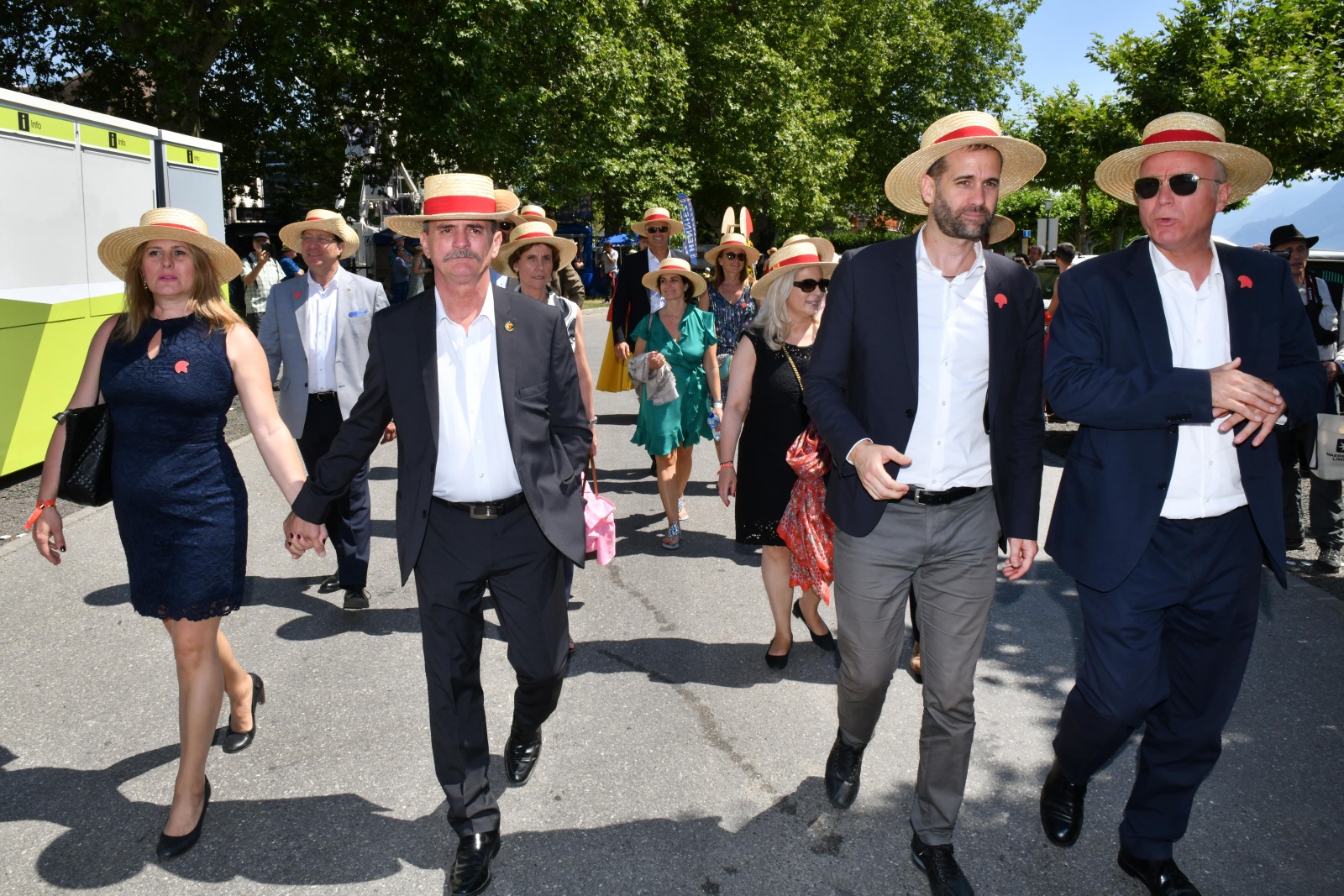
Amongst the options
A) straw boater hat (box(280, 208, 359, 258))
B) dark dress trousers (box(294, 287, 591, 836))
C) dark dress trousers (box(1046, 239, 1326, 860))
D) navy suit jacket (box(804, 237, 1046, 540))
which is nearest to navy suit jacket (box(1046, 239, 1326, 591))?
dark dress trousers (box(1046, 239, 1326, 860))

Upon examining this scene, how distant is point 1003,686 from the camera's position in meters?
4.86

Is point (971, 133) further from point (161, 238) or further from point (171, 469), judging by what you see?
point (171, 469)

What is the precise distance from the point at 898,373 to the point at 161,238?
2.44 meters

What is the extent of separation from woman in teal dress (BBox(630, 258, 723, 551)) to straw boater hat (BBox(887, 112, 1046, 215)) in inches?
131

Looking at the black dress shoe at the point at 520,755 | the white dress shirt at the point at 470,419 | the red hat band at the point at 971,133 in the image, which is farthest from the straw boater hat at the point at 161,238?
the red hat band at the point at 971,133

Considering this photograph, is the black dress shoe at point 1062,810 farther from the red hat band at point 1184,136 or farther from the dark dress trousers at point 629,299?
the dark dress trousers at point 629,299

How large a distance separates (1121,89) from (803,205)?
65.2ft

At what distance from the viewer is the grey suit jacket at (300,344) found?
19.3 ft

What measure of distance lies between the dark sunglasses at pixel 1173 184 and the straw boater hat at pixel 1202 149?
8 cm

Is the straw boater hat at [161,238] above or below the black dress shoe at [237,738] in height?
above

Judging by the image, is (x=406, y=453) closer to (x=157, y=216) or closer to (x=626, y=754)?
(x=157, y=216)

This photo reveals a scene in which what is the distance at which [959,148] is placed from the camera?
10.6 feet

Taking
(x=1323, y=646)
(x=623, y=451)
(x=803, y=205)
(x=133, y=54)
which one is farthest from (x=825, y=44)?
(x=1323, y=646)

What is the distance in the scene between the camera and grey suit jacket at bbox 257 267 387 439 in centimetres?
588
